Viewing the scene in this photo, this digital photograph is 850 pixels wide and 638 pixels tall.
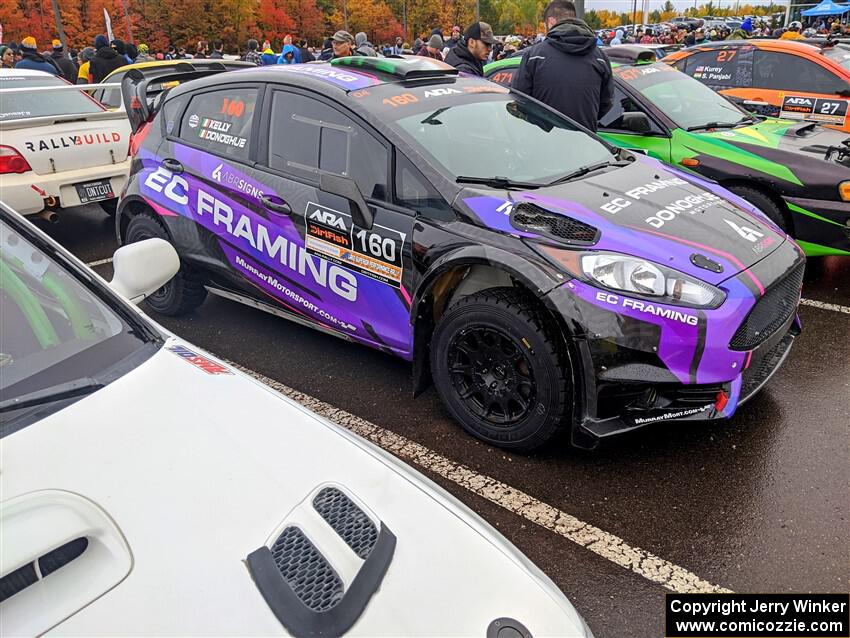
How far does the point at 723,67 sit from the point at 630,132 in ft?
9.84

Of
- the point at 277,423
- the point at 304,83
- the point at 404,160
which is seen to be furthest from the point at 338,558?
the point at 304,83

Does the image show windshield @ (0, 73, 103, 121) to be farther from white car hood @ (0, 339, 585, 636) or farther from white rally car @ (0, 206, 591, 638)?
white car hood @ (0, 339, 585, 636)

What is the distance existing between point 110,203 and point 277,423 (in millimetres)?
6172

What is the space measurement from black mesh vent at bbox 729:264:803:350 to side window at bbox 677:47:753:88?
5348 mm

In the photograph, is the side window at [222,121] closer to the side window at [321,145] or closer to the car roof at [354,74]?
the car roof at [354,74]

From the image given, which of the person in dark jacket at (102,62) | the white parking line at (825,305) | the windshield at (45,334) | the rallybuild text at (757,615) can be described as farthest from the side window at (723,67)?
the person in dark jacket at (102,62)

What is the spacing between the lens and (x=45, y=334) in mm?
1815

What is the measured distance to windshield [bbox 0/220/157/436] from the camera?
1.63 m

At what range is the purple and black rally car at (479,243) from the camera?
277 centimetres

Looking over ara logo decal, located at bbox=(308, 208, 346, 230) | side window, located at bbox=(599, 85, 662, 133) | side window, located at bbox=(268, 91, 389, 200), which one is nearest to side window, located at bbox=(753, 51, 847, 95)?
side window, located at bbox=(599, 85, 662, 133)

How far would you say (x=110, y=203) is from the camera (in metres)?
7.01

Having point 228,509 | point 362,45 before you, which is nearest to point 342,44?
point 362,45

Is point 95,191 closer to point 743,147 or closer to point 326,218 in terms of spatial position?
point 326,218

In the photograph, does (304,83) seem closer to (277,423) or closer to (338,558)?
(277,423)
